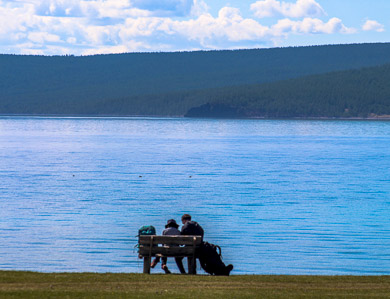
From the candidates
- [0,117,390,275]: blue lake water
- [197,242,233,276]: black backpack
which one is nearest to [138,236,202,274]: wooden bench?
[197,242,233,276]: black backpack

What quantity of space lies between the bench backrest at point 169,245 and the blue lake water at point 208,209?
4.03 m

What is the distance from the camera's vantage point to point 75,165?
65.4m

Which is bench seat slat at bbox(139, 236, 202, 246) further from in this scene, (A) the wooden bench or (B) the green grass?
(B) the green grass

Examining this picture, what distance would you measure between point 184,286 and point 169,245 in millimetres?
1924

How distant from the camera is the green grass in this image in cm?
1487

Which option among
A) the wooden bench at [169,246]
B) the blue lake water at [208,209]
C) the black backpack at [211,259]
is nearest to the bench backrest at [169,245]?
the wooden bench at [169,246]

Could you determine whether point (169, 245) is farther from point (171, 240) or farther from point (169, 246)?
point (171, 240)

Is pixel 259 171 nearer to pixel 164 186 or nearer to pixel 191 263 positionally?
pixel 164 186

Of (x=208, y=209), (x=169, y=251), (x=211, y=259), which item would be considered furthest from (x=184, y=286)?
(x=208, y=209)

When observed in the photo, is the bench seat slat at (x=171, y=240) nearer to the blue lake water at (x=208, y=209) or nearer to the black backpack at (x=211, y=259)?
the black backpack at (x=211, y=259)

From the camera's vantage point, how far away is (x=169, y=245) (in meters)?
17.6

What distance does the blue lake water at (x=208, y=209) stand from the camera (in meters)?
23.5

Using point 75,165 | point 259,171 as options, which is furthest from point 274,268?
point 75,165

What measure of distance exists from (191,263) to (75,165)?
159 feet
